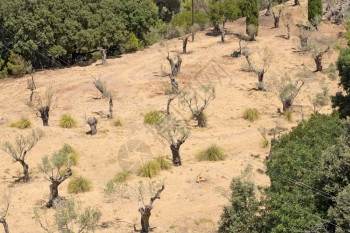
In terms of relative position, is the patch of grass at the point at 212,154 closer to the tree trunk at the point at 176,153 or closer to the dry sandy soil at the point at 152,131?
the dry sandy soil at the point at 152,131

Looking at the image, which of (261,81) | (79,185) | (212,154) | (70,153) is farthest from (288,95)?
(79,185)

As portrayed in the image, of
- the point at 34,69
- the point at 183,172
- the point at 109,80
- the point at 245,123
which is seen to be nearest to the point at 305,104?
the point at 245,123

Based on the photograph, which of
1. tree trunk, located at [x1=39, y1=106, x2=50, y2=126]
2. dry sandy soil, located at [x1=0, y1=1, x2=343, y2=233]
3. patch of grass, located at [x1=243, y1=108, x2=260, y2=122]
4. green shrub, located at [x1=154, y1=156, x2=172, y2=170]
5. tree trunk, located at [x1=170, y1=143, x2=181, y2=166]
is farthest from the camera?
tree trunk, located at [x1=39, y1=106, x2=50, y2=126]

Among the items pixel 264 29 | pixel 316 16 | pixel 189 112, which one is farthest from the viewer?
pixel 264 29

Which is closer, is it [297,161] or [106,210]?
[297,161]

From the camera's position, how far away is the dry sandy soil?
2223 centimetres

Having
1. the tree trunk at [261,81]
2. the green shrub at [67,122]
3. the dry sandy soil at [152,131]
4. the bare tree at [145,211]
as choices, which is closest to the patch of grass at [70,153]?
the dry sandy soil at [152,131]

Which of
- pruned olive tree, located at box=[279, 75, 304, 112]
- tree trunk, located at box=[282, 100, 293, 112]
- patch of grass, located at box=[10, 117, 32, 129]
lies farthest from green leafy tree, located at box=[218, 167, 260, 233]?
patch of grass, located at box=[10, 117, 32, 129]

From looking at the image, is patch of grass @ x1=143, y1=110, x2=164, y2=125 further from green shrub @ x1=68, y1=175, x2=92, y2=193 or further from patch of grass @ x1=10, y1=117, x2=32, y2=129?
green shrub @ x1=68, y1=175, x2=92, y2=193

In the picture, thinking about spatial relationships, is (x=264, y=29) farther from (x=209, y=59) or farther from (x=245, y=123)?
(x=245, y=123)

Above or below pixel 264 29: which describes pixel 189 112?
below

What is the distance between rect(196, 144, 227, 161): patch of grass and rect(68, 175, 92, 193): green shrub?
654 cm

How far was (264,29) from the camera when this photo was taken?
5600 cm

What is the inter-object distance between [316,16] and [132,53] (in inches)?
786
